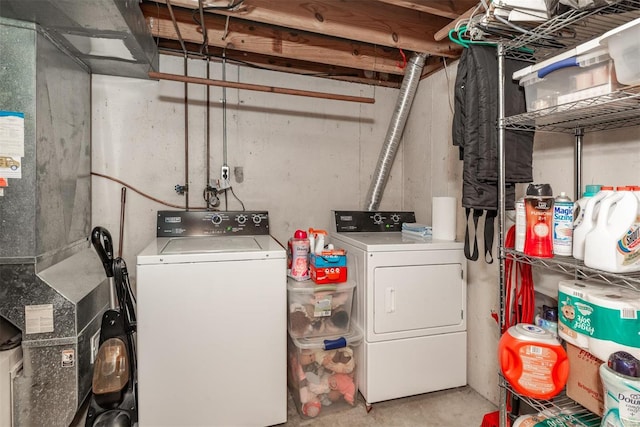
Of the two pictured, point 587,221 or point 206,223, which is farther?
point 206,223

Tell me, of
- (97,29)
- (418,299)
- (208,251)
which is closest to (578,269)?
(418,299)

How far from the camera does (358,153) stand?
277cm

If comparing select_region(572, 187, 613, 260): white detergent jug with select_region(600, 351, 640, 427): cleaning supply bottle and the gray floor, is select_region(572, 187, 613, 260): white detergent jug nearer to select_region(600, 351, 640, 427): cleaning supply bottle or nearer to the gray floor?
select_region(600, 351, 640, 427): cleaning supply bottle

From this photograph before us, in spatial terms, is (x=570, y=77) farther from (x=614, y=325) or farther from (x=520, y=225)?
(x=614, y=325)

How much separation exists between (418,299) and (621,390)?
100 cm

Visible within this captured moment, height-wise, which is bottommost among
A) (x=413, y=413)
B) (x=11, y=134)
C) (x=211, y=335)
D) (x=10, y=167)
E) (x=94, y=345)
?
(x=413, y=413)

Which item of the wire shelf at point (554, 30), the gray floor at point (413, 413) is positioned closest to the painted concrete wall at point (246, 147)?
the gray floor at point (413, 413)

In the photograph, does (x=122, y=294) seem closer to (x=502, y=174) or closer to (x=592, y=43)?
(x=502, y=174)

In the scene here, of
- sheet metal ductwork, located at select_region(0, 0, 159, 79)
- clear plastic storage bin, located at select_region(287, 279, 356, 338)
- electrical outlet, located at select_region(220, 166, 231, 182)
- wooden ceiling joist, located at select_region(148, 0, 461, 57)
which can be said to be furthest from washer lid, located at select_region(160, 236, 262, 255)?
wooden ceiling joist, located at select_region(148, 0, 461, 57)

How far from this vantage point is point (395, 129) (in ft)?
8.38

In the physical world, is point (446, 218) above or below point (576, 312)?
above

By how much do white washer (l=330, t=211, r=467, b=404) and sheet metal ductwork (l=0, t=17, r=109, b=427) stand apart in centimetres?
147

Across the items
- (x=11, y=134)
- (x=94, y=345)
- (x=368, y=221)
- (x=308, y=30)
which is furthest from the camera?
(x=368, y=221)

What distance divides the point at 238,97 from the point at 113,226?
125 centimetres
